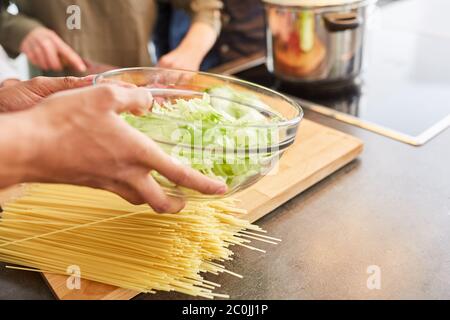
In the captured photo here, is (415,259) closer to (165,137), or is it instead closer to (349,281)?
(349,281)

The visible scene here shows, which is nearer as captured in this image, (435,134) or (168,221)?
(168,221)

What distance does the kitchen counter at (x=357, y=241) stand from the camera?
0.88 m

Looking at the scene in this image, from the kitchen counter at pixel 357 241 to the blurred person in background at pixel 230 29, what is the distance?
101 cm

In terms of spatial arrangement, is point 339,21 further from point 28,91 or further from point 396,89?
point 28,91

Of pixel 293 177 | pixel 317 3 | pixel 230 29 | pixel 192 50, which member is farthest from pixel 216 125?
pixel 230 29

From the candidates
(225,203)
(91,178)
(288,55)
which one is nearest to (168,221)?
(225,203)

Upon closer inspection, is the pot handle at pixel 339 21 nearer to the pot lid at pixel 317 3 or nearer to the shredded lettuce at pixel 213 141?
the pot lid at pixel 317 3

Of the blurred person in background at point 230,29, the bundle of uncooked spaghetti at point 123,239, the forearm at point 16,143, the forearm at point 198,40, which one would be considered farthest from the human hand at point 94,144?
the blurred person in background at point 230,29

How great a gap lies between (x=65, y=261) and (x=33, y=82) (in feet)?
1.13

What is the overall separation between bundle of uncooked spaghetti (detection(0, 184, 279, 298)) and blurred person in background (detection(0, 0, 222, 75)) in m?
0.58

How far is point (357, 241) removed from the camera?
0.98m

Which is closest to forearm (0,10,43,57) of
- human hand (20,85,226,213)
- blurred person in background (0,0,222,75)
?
blurred person in background (0,0,222,75)

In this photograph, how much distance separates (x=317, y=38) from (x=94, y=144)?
866 mm

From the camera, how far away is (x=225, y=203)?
103cm
